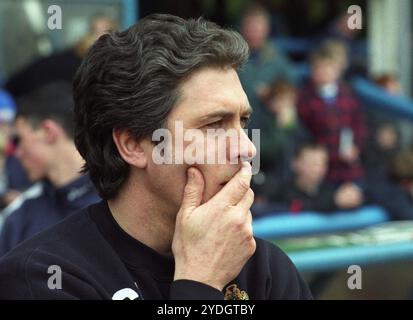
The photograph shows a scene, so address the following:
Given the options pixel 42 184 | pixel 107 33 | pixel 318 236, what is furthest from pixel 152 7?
pixel 107 33

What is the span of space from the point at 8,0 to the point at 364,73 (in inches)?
171

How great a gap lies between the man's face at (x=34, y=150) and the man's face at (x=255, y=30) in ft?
11.2

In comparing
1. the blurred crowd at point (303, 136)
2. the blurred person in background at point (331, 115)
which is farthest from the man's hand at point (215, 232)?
the blurred person in background at point (331, 115)

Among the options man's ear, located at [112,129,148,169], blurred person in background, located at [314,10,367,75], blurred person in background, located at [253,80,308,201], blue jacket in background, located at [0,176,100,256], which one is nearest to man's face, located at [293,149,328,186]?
blurred person in background, located at [253,80,308,201]

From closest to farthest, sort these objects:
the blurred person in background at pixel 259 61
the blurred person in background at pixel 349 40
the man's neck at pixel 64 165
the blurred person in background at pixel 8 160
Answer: the man's neck at pixel 64 165
the blurred person in background at pixel 8 160
the blurred person in background at pixel 259 61
the blurred person in background at pixel 349 40

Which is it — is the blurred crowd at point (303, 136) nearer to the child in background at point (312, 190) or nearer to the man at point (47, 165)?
the child in background at point (312, 190)

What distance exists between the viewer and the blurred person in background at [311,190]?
643cm

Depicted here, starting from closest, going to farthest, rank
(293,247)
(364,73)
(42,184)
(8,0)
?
(42,184)
(293,247)
(8,0)
(364,73)

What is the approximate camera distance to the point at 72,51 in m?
6.12

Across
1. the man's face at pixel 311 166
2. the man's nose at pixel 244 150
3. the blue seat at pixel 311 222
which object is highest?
A: the man's nose at pixel 244 150

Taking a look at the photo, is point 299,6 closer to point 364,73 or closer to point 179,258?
point 364,73

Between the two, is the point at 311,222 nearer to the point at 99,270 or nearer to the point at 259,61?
the point at 259,61

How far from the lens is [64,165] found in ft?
13.7
